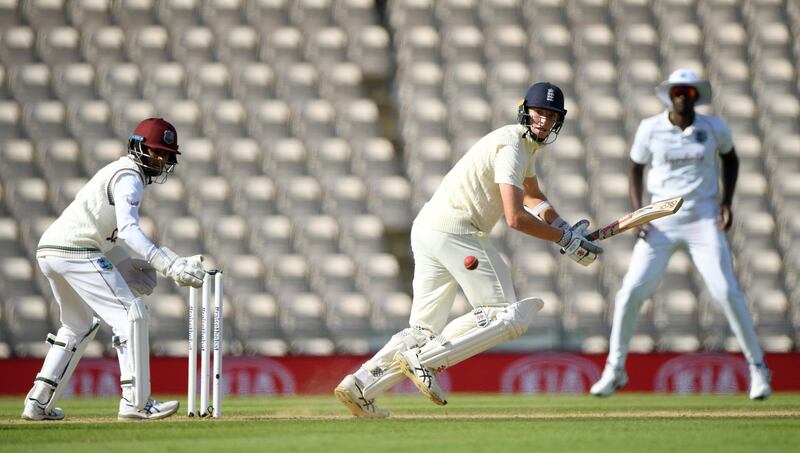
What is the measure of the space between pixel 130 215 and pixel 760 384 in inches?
149

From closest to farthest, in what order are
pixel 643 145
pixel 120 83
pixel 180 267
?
pixel 180 267, pixel 643 145, pixel 120 83

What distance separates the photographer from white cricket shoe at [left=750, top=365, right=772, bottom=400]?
689cm

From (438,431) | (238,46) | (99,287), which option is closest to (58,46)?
(238,46)

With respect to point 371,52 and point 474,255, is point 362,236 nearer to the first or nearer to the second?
point 371,52

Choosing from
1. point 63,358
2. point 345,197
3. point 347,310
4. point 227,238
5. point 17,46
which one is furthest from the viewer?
point 17,46

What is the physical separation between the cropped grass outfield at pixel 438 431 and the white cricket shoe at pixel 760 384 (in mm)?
142

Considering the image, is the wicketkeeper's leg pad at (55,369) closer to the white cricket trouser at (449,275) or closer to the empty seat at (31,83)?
the white cricket trouser at (449,275)

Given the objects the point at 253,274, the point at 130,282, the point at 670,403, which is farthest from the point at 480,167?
the point at 253,274

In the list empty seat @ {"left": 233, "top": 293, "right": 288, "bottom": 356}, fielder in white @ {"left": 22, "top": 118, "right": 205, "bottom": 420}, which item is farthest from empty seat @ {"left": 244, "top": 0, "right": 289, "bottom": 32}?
fielder in white @ {"left": 22, "top": 118, "right": 205, "bottom": 420}

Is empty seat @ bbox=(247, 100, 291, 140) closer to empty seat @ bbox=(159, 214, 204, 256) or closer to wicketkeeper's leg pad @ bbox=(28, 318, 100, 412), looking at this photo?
empty seat @ bbox=(159, 214, 204, 256)

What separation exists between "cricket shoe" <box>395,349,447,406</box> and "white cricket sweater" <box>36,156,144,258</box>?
1505 mm

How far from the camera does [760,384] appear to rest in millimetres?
6891

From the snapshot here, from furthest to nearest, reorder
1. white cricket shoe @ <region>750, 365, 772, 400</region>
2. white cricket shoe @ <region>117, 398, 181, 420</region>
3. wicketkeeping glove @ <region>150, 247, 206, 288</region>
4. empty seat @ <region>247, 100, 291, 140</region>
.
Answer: empty seat @ <region>247, 100, 291, 140</region>, white cricket shoe @ <region>750, 365, 772, 400</region>, white cricket shoe @ <region>117, 398, 181, 420</region>, wicketkeeping glove @ <region>150, 247, 206, 288</region>

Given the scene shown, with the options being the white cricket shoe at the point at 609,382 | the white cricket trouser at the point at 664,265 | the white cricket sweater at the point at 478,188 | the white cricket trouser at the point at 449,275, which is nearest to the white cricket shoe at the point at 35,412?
the white cricket trouser at the point at 449,275
